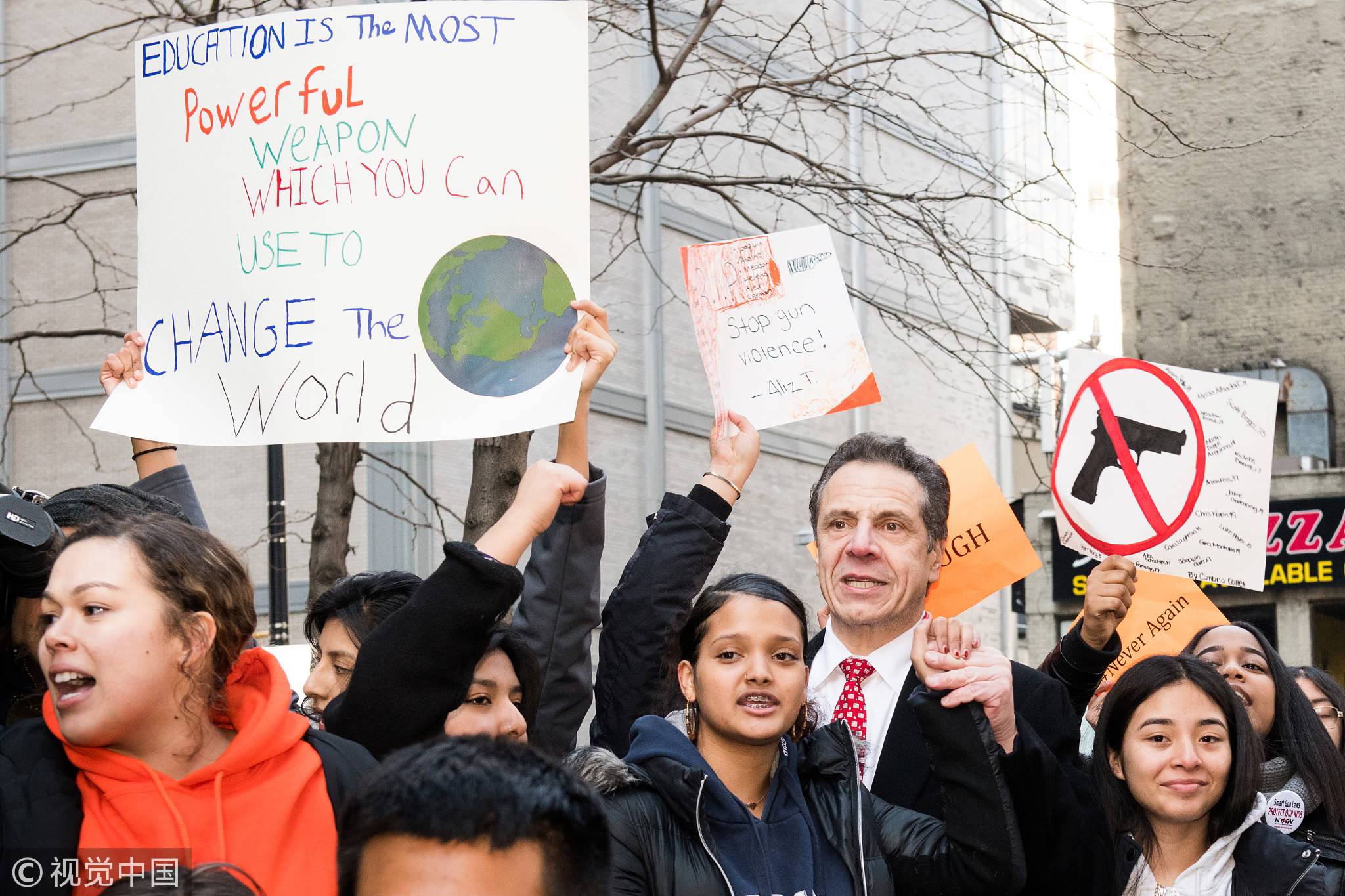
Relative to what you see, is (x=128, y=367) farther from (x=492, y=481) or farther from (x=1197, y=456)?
(x=1197, y=456)

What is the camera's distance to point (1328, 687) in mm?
5344

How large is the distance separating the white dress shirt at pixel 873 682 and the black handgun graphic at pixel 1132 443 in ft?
5.28

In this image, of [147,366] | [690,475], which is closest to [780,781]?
[147,366]

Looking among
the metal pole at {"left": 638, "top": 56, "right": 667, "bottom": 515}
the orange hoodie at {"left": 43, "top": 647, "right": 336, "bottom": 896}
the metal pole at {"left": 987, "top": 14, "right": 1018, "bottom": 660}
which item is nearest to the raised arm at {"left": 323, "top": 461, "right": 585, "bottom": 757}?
the orange hoodie at {"left": 43, "top": 647, "right": 336, "bottom": 896}

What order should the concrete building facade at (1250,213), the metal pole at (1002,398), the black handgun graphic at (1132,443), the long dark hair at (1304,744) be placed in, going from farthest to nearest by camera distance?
the metal pole at (1002,398) → the concrete building facade at (1250,213) → the black handgun graphic at (1132,443) → the long dark hair at (1304,744)

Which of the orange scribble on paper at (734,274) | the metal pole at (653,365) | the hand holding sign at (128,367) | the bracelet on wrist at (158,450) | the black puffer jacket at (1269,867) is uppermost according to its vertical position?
the metal pole at (653,365)

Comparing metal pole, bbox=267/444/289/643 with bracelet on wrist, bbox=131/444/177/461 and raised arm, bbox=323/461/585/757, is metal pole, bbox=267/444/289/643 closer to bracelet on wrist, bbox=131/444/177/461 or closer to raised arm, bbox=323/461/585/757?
bracelet on wrist, bbox=131/444/177/461

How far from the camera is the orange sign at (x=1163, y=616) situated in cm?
589

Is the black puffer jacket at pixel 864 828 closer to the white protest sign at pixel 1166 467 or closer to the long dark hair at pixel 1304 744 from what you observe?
the long dark hair at pixel 1304 744

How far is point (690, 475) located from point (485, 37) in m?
12.5

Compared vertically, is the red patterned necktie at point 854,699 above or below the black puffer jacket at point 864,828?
above

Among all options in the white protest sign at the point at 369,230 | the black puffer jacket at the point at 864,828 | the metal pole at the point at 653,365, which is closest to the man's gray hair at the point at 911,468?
the white protest sign at the point at 369,230

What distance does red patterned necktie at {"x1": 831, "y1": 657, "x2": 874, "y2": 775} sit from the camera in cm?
368

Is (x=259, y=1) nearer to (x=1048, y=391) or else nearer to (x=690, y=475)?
(x=690, y=475)
